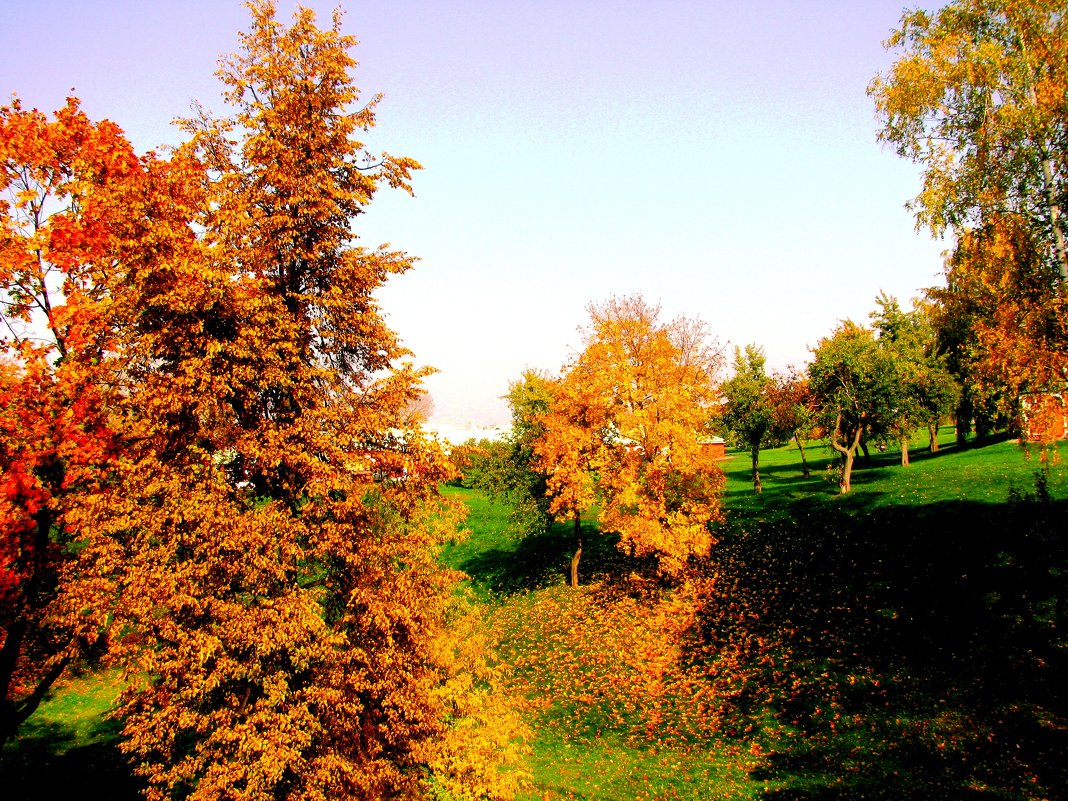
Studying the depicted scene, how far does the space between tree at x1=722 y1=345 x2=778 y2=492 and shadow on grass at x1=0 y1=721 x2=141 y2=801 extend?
38480 mm

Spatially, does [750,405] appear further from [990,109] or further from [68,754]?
[68,754]

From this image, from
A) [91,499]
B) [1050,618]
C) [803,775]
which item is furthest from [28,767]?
[1050,618]

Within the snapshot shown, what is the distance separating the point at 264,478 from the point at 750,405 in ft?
121

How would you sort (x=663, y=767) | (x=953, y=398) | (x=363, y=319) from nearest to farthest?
1. (x=363, y=319)
2. (x=663, y=767)
3. (x=953, y=398)

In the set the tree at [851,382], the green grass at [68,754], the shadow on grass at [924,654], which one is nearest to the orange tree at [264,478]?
the green grass at [68,754]

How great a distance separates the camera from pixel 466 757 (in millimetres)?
12484

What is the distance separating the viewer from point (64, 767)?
17.9m

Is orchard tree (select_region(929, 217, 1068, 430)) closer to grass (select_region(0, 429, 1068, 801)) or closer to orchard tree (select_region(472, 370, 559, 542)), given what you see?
grass (select_region(0, 429, 1068, 801))

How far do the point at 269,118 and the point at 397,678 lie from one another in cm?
1192

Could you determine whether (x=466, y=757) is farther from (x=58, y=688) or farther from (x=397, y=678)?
(x=58, y=688)

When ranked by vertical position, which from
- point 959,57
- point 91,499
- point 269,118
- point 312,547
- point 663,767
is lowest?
point 663,767

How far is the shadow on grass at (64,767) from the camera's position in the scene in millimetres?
16203

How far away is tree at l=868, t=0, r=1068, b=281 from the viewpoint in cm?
1535

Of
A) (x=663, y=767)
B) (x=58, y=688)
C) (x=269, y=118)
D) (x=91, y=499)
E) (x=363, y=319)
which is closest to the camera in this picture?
(x=91, y=499)
